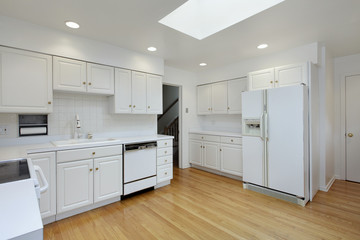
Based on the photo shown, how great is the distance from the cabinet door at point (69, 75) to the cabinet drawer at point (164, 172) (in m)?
1.82

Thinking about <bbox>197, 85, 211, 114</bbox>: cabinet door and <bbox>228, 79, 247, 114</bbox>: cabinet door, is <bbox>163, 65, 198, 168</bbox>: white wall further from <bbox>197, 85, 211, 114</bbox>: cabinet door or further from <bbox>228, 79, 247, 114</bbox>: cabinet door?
<bbox>228, 79, 247, 114</bbox>: cabinet door

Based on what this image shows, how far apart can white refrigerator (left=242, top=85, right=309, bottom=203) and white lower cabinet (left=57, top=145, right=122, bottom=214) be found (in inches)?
86.2

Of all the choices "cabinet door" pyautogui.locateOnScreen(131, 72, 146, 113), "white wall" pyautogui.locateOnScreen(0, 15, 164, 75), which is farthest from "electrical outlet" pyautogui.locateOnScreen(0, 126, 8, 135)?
"cabinet door" pyautogui.locateOnScreen(131, 72, 146, 113)

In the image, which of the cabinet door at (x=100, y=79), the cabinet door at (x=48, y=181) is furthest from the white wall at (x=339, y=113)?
the cabinet door at (x=48, y=181)

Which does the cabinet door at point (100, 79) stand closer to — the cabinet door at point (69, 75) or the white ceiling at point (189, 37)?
the cabinet door at point (69, 75)

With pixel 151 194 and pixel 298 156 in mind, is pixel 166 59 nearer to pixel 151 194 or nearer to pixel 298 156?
pixel 151 194

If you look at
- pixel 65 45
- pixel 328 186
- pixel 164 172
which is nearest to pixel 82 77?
pixel 65 45

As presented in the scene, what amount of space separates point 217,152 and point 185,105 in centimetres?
143

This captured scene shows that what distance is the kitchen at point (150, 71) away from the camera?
2230mm

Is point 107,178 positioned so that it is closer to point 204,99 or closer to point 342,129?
point 204,99

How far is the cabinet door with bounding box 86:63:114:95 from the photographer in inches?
107

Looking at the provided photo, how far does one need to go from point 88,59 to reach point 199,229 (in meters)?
2.77

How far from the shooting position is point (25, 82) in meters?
2.25

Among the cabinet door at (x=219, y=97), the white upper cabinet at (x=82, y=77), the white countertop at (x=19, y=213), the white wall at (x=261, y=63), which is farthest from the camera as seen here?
the cabinet door at (x=219, y=97)
